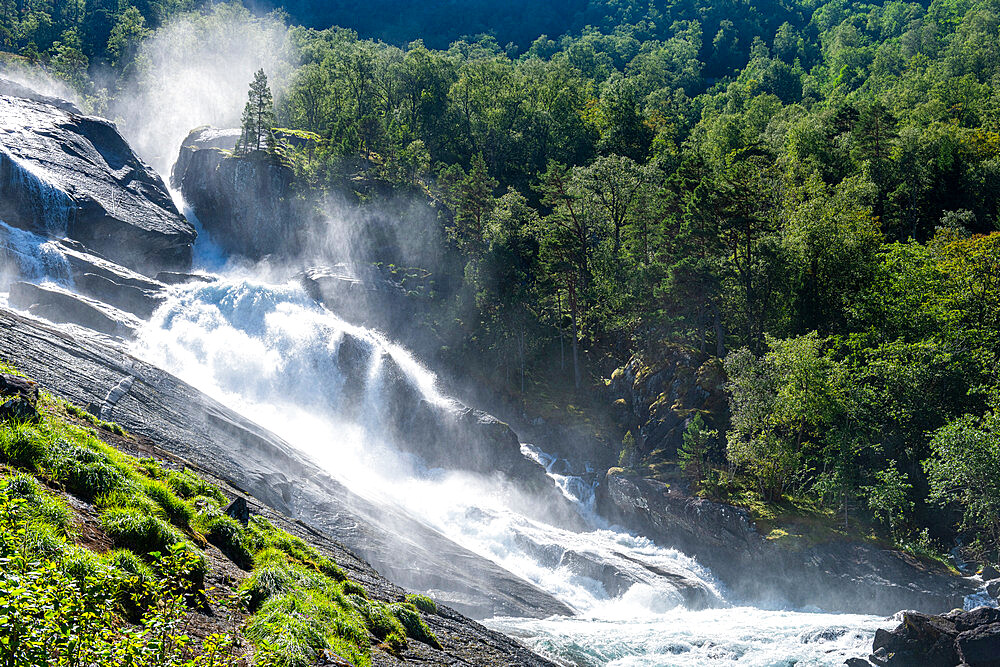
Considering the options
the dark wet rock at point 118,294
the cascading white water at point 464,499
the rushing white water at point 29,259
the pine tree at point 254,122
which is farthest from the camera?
the pine tree at point 254,122

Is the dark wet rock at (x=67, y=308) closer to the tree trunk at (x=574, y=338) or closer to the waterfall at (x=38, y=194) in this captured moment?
the waterfall at (x=38, y=194)

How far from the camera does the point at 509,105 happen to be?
237 ft

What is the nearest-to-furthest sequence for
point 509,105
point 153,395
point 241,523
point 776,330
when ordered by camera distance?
1. point 241,523
2. point 153,395
3. point 776,330
4. point 509,105

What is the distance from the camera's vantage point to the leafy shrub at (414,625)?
50.2ft

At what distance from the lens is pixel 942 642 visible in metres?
23.7

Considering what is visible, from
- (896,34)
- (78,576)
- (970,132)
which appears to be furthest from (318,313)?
(896,34)

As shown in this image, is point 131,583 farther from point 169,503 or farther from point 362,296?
point 362,296

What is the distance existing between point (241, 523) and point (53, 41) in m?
121

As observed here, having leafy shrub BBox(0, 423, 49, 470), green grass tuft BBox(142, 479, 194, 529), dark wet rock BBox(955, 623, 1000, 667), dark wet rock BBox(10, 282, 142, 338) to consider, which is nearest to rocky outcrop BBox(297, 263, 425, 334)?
dark wet rock BBox(10, 282, 142, 338)

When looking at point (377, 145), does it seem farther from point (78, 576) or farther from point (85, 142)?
point (78, 576)

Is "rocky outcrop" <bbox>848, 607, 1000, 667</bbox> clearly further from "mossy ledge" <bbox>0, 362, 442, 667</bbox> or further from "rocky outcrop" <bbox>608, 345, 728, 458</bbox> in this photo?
"mossy ledge" <bbox>0, 362, 442, 667</bbox>

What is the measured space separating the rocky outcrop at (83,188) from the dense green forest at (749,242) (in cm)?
1427

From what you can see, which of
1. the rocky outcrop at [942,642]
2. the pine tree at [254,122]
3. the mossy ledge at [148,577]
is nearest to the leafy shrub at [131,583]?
the mossy ledge at [148,577]

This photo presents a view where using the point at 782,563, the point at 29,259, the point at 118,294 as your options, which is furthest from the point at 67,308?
the point at 782,563
